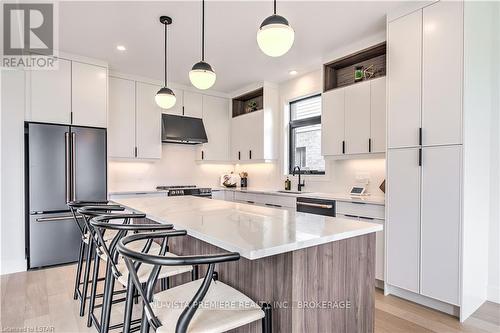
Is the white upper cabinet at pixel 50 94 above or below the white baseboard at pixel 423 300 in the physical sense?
above

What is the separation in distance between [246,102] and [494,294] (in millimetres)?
4507

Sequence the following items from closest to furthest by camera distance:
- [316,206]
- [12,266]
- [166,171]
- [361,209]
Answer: [361,209], [12,266], [316,206], [166,171]

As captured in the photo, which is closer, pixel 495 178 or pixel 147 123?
pixel 495 178

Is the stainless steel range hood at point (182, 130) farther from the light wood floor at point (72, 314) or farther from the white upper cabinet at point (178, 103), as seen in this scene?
the light wood floor at point (72, 314)

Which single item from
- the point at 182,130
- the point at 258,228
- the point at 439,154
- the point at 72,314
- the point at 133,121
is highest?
the point at 133,121

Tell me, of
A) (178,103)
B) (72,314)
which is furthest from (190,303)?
(178,103)

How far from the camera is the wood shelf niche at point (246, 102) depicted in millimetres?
5203

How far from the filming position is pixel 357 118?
331cm

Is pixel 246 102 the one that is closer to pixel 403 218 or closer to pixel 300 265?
pixel 403 218

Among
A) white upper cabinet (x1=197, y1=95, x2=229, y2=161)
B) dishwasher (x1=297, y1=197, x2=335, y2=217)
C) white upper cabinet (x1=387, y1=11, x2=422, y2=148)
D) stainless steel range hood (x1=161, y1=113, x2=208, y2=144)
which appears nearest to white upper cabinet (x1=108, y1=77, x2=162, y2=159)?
stainless steel range hood (x1=161, y1=113, x2=208, y2=144)

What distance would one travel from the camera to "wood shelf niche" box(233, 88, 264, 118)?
17.1 ft

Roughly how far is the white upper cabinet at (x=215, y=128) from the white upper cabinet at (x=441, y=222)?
3.58 metres

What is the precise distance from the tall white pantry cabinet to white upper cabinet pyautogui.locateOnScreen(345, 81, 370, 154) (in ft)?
1.47

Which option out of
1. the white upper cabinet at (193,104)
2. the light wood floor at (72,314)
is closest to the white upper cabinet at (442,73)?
the light wood floor at (72,314)
